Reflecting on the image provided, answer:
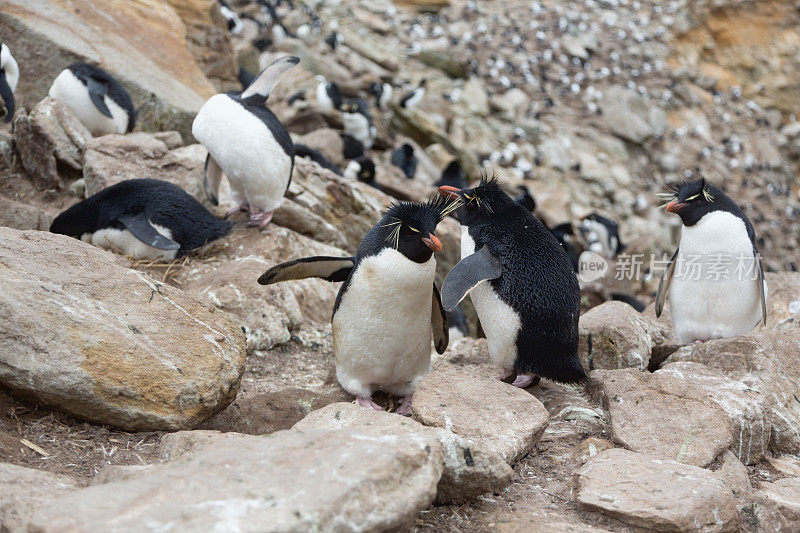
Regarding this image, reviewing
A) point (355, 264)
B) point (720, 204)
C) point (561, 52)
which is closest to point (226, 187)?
point (355, 264)

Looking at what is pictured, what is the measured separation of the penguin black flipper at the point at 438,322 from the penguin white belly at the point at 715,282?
1.73 meters

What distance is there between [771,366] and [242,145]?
11.6 feet

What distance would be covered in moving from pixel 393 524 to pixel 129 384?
4.82 ft

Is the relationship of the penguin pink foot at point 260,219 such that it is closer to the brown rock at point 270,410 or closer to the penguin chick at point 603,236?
the brown rock at point 270,410

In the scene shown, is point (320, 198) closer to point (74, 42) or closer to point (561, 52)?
point (74, 42)

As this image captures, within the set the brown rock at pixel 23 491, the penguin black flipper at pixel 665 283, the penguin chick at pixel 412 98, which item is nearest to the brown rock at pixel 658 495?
the brown rock at pixel 23 491

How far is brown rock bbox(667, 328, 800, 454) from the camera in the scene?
356 centimetres

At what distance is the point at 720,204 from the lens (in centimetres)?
470

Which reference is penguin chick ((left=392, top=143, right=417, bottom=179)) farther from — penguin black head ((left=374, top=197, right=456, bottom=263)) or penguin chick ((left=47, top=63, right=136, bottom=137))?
penguin black head ((left=374, top=197, right=456, bottom=263))

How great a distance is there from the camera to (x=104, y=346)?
302cm

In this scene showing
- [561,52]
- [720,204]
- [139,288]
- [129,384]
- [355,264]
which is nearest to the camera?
[129,384]

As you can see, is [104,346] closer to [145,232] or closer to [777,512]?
[145,232]

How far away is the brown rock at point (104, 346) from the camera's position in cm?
291

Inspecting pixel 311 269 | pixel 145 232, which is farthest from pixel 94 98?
pixel 311 269
